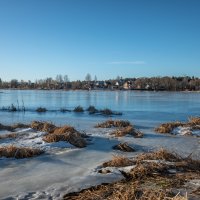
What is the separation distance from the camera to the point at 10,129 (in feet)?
59.5

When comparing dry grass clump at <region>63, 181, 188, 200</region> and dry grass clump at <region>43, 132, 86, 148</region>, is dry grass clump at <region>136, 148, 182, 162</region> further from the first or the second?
dry grass clump at <region>43, 132, 86, 148</region>

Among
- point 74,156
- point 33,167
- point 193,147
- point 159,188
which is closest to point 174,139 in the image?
point 193,147

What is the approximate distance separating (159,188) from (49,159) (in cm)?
429

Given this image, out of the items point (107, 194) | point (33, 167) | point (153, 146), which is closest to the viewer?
point (107, 194)

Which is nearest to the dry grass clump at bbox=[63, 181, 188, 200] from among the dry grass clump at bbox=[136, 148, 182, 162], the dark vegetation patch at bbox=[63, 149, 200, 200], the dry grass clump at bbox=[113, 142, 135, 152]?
the dark vegetation patch at bbox=[63, 149, 200, 200]

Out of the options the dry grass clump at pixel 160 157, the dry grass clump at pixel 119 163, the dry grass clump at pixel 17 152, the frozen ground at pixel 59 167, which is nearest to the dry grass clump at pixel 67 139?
the frozen ground at pixel 59 167

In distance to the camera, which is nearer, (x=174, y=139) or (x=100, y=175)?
(x=100, y=175)

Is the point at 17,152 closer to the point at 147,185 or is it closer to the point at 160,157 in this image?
the point at 160,157

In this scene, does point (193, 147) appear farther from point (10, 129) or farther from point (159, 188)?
point (10, 129)

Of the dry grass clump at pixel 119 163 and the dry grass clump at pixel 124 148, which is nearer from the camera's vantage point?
the dry grass clump at pixel 119 163

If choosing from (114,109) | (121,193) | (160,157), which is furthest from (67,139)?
(114,109)

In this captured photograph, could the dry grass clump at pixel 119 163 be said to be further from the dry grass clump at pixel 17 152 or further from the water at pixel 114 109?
the water at pixel 114 109

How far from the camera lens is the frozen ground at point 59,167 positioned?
22.9 feet

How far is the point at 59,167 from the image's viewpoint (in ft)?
29.7
